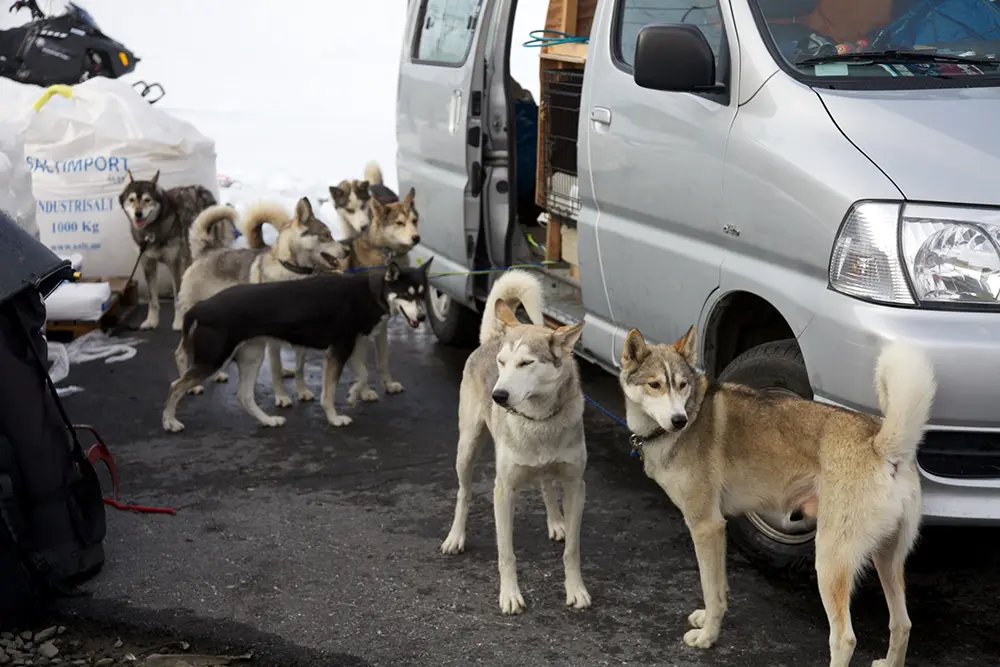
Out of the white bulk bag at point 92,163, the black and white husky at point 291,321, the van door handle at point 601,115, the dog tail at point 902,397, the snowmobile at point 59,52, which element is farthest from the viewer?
the snowmobile at point 59,52

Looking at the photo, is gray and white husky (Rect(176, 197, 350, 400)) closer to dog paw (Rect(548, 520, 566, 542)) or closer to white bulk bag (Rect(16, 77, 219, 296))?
white bulk bag (Rect(16, 77, 219, 296))

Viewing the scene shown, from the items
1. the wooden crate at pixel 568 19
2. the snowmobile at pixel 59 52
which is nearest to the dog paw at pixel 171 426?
the wooden crate at pixel 568 19

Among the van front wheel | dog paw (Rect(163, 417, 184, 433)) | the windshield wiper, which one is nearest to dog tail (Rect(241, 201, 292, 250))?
the van front wheel

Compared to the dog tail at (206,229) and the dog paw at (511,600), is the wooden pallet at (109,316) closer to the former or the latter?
the dog tail at (206,229)

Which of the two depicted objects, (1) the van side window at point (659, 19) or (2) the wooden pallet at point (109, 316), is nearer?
(1) the van side window at point (659, 19)

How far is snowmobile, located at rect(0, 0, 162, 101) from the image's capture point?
33.8ft

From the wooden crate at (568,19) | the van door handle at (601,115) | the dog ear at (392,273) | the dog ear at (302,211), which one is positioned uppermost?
the wooden crate at (568,19)

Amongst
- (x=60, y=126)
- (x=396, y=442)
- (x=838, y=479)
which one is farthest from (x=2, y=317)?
(x=60, y=126)

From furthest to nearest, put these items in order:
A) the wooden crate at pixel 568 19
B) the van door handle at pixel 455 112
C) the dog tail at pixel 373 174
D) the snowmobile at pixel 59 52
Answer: the snowmobile at pixel 59 52, the dog tail at pixel 373 174, the van door handle at pixel 455 112, the wooden crate at pixel 568 19

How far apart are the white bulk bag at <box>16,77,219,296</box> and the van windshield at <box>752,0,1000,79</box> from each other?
18.2ft

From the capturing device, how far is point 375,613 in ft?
12.2

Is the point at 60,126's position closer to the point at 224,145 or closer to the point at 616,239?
the point at 224,145

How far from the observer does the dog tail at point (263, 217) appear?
696 cm

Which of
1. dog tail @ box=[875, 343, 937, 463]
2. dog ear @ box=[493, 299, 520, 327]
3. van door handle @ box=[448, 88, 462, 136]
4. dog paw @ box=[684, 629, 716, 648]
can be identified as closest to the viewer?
dog tail @ box=[875, 343, 937, 463]
